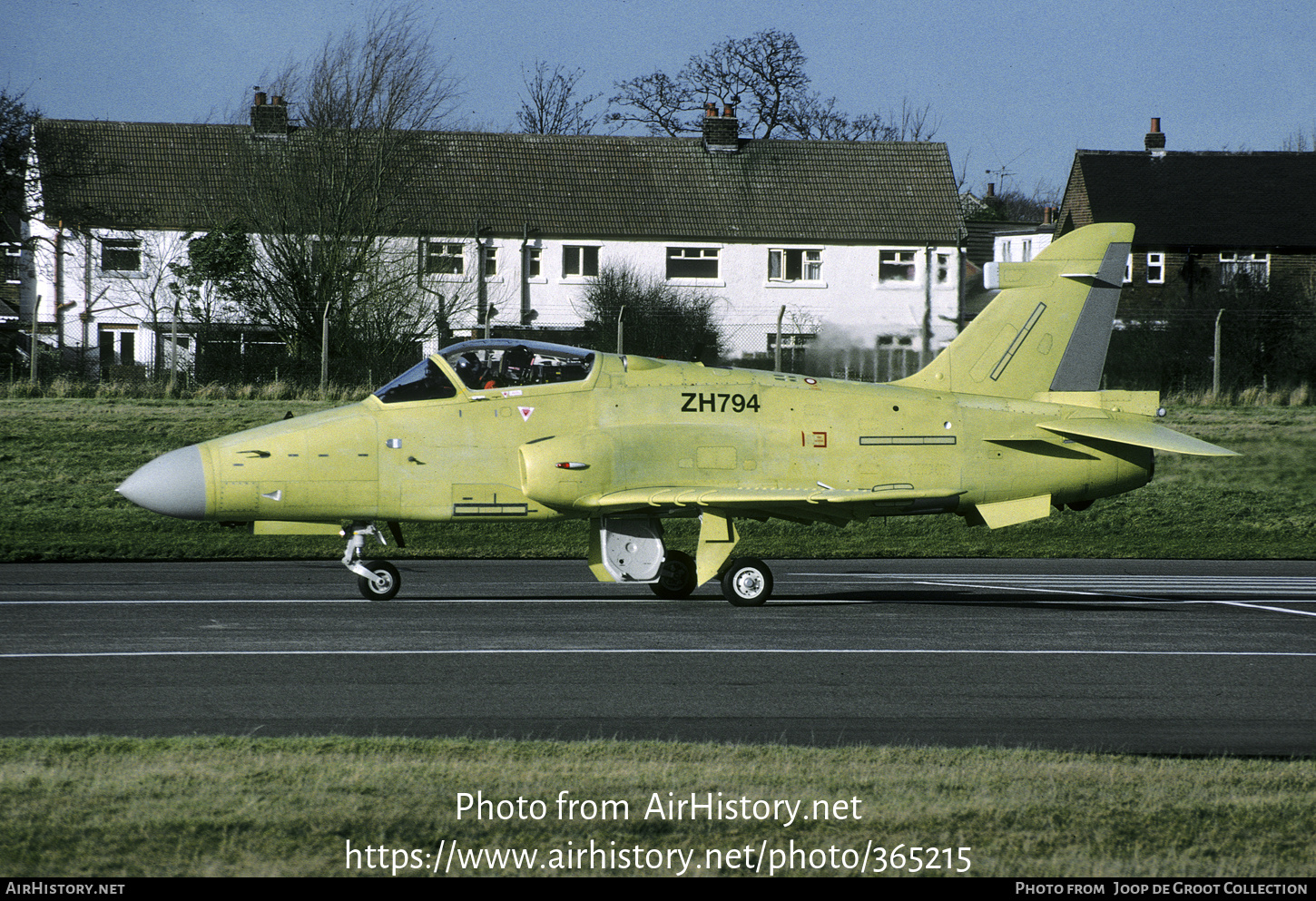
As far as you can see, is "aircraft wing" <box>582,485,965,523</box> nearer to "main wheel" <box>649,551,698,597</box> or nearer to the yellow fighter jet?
the yellow fighter jet

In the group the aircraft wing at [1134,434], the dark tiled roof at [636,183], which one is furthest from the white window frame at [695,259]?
the aircraft wing at [1134,434]

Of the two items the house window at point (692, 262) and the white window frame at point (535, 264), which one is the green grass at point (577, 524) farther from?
the house window at point (692, 262)

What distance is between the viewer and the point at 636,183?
168ft

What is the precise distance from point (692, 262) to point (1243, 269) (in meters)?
18.9

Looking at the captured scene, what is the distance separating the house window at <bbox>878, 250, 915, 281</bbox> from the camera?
4956 cm

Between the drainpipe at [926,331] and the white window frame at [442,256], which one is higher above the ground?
the white window frame at [442,256]

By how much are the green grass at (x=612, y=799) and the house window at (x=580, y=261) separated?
42.6 metres

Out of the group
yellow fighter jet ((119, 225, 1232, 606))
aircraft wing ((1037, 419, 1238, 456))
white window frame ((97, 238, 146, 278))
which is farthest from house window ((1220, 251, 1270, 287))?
white window frame ((97, 238, 146, 278))

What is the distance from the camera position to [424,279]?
37375 mm

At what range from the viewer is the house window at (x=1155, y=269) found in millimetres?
55562

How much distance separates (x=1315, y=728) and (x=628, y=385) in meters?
7.38

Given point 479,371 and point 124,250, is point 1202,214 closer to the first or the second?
point 124,250

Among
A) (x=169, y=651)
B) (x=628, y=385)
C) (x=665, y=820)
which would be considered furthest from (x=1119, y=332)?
(x=665, y=820)
